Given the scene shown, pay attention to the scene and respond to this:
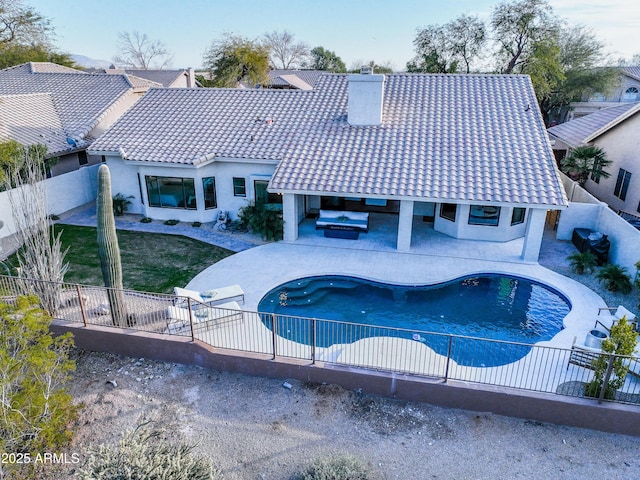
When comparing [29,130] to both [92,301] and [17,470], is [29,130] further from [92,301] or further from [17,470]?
[17,470]

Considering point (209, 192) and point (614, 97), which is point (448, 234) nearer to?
point (209, 192)

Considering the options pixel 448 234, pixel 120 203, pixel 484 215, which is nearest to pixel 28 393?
pixel 120 203

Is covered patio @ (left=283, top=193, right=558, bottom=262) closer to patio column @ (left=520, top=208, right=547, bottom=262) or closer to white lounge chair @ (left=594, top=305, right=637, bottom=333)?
patio column @ (left=520, top=208, right=547, bottom=262)

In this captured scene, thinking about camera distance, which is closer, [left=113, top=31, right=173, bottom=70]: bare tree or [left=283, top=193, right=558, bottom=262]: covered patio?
[left=283, top=193, right=558, bottom=262]: covered patio

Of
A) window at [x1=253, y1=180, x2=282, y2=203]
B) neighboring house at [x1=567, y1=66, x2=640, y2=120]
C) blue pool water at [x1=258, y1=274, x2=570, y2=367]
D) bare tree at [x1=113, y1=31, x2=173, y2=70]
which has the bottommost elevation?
blue pool water at [x1=258, y1=274, x2=570, y2=367]

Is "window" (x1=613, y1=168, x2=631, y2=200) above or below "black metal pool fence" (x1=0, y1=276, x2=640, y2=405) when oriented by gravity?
above

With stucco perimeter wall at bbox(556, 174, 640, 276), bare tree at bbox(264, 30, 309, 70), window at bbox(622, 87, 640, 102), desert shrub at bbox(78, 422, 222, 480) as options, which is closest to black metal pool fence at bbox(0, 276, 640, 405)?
desert shrub at bbox(78, 422, 222, 480)

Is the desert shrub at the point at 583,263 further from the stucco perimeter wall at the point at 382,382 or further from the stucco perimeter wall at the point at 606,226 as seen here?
the stucco perimeter wall at the point at 382,382
